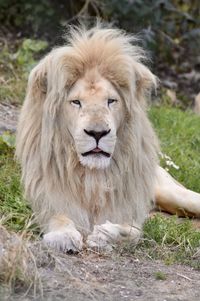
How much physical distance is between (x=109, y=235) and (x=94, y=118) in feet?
2.07

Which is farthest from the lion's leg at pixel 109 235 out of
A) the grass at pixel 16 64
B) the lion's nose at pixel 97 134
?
the grass at pixel 16 64

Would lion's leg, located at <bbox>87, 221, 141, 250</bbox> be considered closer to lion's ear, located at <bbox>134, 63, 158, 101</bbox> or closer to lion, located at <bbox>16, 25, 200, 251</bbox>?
lion, located at <bbox>16, 25, 200, 251</bbox>

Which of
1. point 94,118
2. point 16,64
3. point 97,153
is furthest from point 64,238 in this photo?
point 16,64

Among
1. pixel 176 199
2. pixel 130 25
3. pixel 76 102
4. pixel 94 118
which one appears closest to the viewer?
pixel 94 118

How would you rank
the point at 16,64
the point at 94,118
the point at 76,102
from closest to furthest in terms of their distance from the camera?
1. the point at 94,118
2. the point at 76,102
3. the point at 16,64

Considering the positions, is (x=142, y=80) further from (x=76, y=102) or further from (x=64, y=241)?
(x=64, y=241)

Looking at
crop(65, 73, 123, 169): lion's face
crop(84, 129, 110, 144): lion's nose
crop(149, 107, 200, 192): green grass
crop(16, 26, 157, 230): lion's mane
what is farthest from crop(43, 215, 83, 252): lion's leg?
crop(149, 107, 200, 192): green grass

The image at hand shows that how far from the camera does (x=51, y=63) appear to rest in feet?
16.2

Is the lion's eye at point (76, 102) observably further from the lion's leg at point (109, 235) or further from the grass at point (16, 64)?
the grass at point (16, 64)

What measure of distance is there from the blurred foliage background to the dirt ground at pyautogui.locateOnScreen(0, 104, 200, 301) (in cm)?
415

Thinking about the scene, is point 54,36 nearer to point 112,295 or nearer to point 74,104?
point 74,104

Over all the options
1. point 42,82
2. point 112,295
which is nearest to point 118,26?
point 42,82

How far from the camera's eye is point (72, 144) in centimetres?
488

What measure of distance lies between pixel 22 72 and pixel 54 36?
4.05 feet
